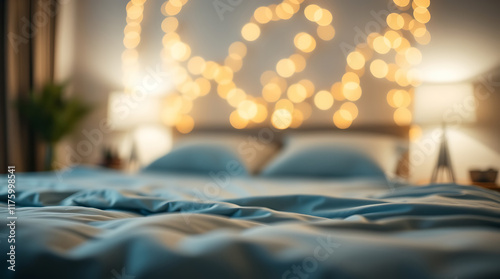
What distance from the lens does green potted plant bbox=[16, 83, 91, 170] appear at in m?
3.39

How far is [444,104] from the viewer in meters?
2.36

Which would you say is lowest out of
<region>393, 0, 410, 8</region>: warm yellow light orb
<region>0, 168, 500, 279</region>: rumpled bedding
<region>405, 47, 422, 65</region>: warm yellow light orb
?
<region>0, 168, 500, 279</region>: rumpled bedding

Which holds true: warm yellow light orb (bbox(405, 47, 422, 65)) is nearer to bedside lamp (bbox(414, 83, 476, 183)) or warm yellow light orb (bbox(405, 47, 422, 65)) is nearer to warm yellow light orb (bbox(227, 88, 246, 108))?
bedside lamp (bbox(414, 83, 476, 183))

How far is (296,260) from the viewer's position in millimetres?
765

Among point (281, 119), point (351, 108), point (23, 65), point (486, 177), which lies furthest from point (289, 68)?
point (23, 65)

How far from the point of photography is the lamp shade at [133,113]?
3164 millimetres

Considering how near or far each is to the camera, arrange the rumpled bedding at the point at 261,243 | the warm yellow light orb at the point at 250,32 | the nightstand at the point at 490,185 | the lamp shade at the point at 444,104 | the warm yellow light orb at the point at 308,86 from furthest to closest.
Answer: the warm yellow light orb at the point at 250,32, the warm yellow light orb at the point at 308,86, the lamp shade at the point at 444,104, the nightstand at the point at 490,185, the rumpled bedding at the point at 261,243

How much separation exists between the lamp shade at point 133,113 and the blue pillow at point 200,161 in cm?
59

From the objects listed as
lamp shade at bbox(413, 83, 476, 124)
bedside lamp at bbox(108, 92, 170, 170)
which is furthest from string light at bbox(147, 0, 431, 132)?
lamp shade at bbox(413, 83, 476, 124)

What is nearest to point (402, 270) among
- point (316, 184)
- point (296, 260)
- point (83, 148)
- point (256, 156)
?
point (296, 260)

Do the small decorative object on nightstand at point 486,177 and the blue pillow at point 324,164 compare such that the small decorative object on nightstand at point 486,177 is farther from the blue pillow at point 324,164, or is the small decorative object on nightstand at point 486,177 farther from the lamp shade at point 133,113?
the lamp shade at point 133,113

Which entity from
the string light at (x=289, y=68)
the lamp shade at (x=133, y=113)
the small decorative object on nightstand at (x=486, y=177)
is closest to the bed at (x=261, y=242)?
the small decorative object on nightstand at (x=486, y=177)

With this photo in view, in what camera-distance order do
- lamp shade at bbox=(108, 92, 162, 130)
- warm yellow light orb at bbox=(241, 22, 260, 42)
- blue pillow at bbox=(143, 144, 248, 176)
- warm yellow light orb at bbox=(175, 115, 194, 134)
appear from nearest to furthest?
1. blue pillow at bbox=(143, 144, 248, 176)
2. warm yellow light orb at bbox=(241, 22, 260, 42)
3. lamp shade at bbox=(108, 92, 162, 130)
4. warm yellow light orb at bbox=(175, 115, 194, 134)

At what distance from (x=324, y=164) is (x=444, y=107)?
2.49 feet
